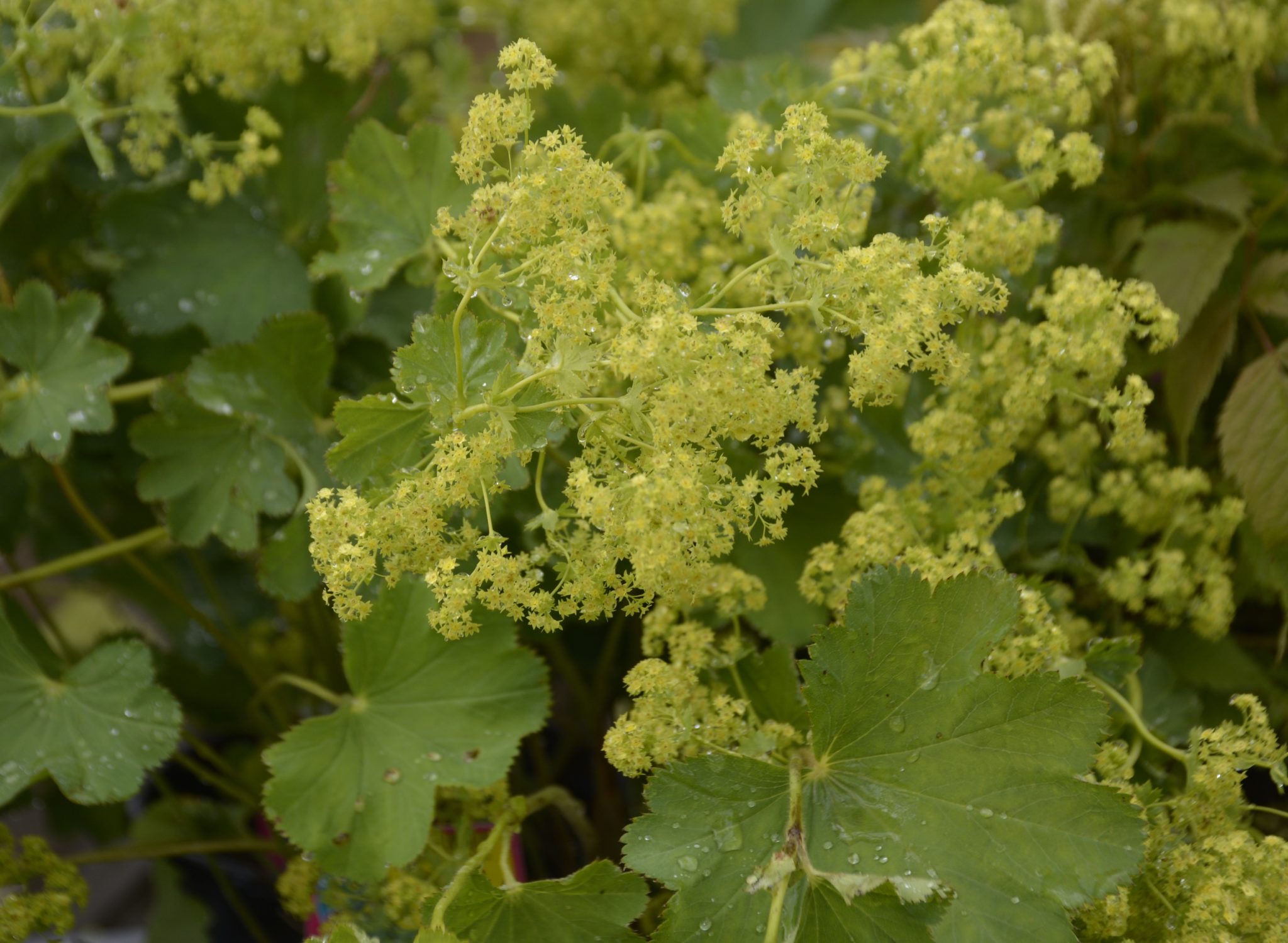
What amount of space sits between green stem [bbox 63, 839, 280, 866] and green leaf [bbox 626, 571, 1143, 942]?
435 mm

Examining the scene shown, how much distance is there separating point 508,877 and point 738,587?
0.23 meters

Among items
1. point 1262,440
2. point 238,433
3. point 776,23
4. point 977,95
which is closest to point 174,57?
point 238,433

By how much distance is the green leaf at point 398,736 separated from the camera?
2.22 ft

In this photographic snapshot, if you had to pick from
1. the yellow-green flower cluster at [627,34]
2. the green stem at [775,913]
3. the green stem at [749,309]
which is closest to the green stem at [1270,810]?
the green stem at [775,913]

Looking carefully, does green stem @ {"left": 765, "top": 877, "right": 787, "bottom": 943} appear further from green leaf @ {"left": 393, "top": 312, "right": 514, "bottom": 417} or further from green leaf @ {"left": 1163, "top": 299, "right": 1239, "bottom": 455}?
green leaf @ {"left": 1163, "top": 299, "right": 1239, "bottom": 455}

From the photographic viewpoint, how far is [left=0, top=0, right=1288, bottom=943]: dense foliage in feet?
1.79

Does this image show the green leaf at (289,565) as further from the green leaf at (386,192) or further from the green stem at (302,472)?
the green leaf at (386,192)

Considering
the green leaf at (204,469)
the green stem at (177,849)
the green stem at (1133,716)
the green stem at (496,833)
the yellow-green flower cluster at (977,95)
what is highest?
the yellow-green flower cluster at (977,95)

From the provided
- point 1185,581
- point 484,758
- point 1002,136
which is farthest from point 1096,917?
point 1002,136

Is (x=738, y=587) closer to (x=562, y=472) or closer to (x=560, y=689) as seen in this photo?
(x=562, y=472)

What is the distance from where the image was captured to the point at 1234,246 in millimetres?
833

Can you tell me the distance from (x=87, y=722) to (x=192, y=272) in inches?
16.5

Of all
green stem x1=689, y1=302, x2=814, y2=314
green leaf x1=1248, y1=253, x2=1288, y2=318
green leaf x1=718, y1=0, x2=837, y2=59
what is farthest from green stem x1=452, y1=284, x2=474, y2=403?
green leaf x1=718, y1=0, x2=837, y2=59

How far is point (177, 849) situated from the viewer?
0.86m
